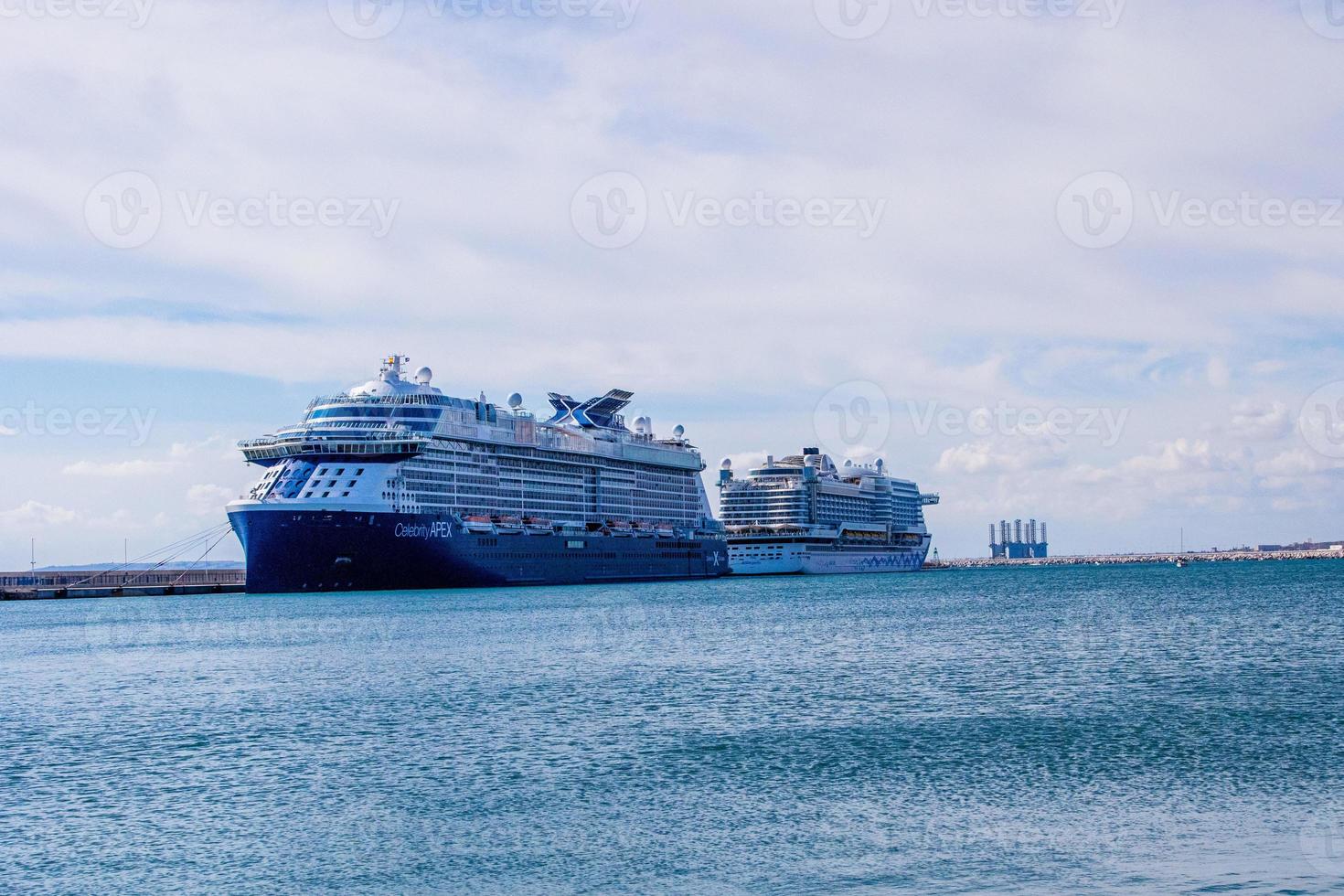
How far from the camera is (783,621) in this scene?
63688mm

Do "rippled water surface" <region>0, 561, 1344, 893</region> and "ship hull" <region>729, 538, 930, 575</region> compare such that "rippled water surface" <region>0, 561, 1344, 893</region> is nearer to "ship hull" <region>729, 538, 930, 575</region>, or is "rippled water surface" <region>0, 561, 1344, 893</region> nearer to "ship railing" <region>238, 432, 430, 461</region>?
"ship railing" <region>238, 432, 430, 461</region>

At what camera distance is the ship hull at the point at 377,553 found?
83875mm

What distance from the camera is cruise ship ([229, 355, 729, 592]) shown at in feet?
278

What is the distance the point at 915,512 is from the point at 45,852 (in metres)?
172

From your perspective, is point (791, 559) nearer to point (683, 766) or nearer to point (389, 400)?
point (389, 400)

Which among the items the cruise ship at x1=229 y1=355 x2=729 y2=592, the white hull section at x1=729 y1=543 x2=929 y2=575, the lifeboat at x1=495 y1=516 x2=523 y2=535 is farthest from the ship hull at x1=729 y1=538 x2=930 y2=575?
the lifeboat at x1=495 y1=516 x2=523 y2=535

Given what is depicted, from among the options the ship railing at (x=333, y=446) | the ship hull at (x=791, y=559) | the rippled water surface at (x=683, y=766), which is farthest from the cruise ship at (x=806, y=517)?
the rippled water surface at (x=683, y=766)

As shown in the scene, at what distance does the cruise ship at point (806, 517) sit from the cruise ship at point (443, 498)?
1253 inches

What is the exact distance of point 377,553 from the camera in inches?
3371

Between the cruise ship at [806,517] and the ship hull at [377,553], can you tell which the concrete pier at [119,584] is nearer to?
the ship hull at [377,553]

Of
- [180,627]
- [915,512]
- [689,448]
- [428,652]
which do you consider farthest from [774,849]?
[915,512]

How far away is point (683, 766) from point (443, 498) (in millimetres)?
71014

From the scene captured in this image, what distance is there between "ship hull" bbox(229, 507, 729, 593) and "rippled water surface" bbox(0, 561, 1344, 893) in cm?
3338

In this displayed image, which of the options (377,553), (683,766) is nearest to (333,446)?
(377,553)
